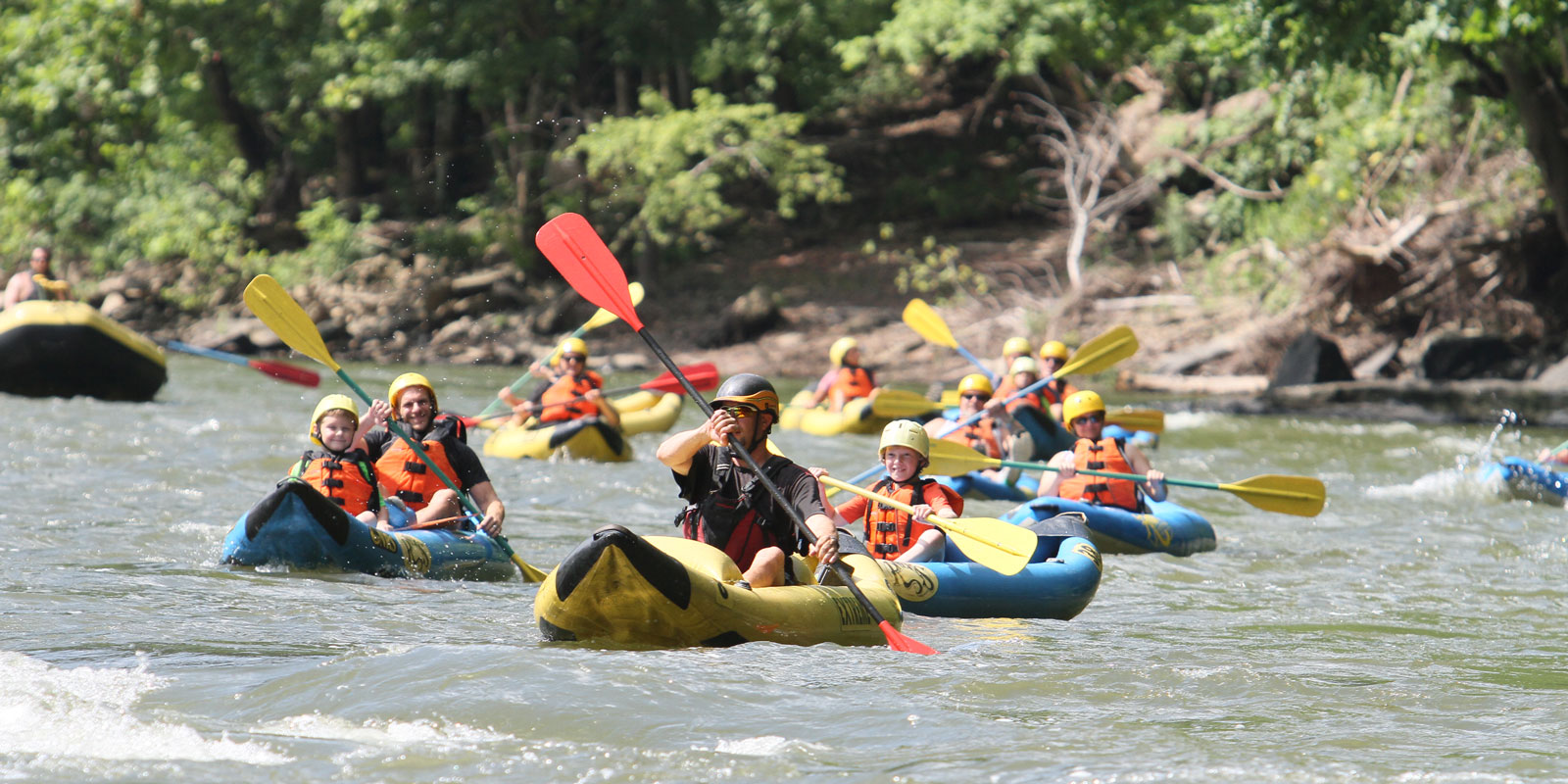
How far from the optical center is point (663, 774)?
378 centimetres

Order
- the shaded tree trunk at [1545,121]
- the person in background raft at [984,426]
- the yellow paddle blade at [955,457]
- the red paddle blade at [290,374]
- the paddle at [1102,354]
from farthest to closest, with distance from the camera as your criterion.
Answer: the shaded tree trunk at [1545,121] < the paddle at [1102,354] < the person in background raft at [984,426] < the red paddle blade at [290,374] < the yellow paddle blade at [955,457]

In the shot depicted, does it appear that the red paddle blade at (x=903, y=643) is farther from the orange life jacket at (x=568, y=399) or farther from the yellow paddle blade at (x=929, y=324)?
the yellow paddle blade at (x=929, y=324)

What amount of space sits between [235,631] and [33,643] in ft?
1.98

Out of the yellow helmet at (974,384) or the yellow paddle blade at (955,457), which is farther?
the yellow helmet at (974,384)

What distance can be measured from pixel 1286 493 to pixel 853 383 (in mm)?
6128

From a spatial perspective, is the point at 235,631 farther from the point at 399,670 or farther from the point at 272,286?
the point at 272,286

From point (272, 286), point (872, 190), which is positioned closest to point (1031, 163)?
point (872, 190)

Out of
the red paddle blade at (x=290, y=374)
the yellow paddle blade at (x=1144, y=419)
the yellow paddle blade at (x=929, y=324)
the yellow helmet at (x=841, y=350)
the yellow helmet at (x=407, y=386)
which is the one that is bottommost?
the yellow paddle blade at (x=1144, y=419)

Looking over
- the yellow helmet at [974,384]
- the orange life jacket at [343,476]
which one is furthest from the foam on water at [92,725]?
the yellow helmet at [974,384]

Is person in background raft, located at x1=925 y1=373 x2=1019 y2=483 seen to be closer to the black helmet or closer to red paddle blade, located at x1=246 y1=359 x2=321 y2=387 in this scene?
red paddle blade, located at x1=246 y1=359 x2=321 y2=387

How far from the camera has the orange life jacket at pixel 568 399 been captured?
11.2 metres

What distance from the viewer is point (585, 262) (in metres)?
5.98

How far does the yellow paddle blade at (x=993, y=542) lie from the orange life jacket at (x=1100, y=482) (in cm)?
204

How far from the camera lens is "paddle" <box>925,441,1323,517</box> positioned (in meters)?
7.41
